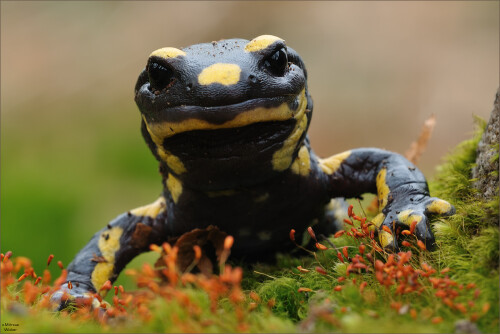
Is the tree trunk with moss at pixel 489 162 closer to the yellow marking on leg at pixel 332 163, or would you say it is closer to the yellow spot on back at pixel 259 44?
the yellow marking on leg at pixel 332 163

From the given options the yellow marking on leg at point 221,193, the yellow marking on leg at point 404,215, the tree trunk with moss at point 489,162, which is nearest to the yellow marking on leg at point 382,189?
the yellow marking on leg at point 404,215

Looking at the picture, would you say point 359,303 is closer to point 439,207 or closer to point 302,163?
point 439,207

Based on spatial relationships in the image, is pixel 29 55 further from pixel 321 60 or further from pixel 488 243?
pixel 488 243

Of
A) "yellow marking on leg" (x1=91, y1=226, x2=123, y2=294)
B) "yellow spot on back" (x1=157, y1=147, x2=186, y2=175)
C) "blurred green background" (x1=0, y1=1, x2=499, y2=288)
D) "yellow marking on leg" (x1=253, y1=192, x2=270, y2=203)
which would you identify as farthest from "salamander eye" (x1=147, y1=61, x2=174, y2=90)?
"blurred green background" (x1=0, y1=1, x2=499, y2=288)

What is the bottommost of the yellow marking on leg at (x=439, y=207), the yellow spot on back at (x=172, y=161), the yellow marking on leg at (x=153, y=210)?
the yellow marking on leg at (x=153, y=210)

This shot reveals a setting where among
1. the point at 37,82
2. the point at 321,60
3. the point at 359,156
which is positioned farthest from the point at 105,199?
the point at 359,156

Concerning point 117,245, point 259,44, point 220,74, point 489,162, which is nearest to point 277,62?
point 259,44

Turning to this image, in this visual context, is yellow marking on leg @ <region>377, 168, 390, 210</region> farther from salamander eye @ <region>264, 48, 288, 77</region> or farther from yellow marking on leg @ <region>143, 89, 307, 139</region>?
salamander eye @ <region>264, 48, 288, 77</region>
